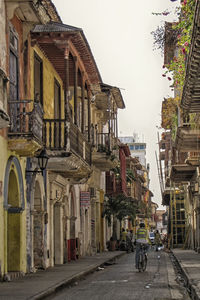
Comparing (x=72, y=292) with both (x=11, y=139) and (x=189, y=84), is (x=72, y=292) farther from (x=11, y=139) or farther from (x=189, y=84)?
(x=189, y=84)

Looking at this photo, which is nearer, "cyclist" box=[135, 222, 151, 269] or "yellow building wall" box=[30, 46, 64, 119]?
"cyclist" box=[135, 222, 151, 269]

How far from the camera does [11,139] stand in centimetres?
1655

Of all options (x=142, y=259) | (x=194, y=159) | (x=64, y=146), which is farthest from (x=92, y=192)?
(x=64, y=146)

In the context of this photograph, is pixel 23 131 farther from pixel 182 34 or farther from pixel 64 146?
pixel 182 34

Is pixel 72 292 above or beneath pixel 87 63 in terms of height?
beneath

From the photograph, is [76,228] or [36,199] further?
[76,228]


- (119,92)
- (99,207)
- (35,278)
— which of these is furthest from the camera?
(99,207)

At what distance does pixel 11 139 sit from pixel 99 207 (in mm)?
25025

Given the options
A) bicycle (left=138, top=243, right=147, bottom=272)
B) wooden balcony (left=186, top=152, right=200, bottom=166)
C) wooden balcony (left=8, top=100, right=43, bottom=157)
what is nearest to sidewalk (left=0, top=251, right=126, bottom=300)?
bicycle (left=138, top=243, right=147, bottom=272)

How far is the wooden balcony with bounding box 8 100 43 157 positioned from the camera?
16.5 metres

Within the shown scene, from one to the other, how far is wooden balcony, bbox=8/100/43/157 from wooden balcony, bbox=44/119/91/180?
2.09 metres

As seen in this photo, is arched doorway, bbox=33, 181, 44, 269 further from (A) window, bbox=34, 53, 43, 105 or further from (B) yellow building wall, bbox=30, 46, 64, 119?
(A) window, bbox=34, 53, 43, 105

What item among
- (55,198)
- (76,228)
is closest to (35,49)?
(55,198)

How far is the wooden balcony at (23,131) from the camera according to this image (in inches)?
651
